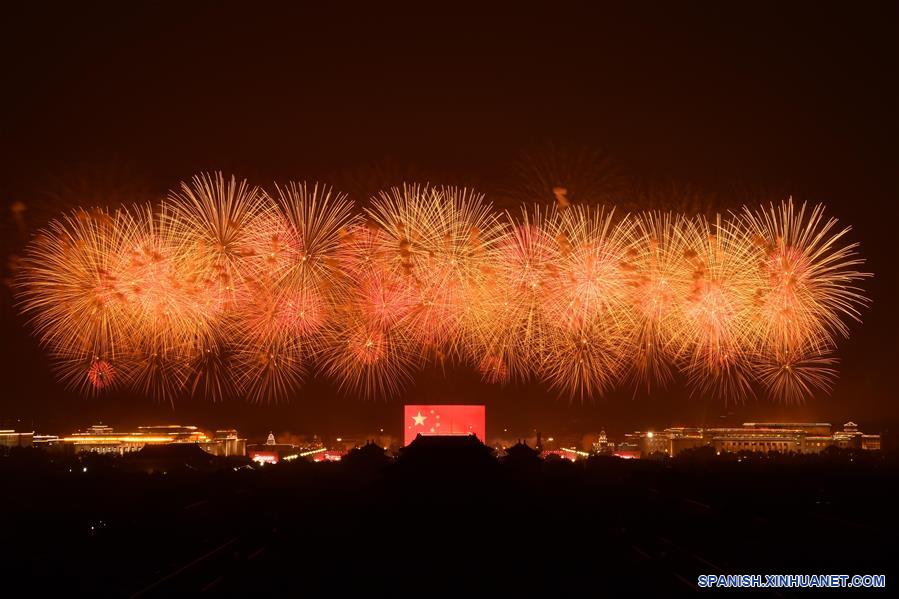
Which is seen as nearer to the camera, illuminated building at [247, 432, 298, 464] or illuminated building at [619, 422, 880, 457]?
illuminated building at [247, 432, 298, 464]

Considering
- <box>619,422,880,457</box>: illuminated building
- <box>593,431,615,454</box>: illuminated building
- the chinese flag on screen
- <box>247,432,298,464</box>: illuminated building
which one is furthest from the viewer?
<box>619,422,880,457</box>: illuminated building

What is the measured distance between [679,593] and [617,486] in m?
17.9

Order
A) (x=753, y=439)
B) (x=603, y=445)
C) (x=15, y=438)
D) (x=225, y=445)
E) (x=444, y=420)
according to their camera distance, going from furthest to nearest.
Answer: (x=753, y=439)
(x=603, y=445)
(x=225, y=445)
(x=15, y=438)
(x=444, y=420)

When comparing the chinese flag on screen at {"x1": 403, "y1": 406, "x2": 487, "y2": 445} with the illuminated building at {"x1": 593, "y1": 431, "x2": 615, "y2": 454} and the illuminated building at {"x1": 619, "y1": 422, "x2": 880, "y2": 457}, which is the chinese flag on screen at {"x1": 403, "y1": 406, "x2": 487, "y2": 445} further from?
the illuminated building at {"x1": 619, "y1": 422, "x2": 880, "y2": 457}

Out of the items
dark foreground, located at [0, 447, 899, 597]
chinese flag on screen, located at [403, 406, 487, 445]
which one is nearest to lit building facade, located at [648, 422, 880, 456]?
chinese flag on screen, located at [403, 406, 487, 445]

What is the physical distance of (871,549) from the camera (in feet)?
58.5

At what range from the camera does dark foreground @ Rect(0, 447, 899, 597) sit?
14.9 meters

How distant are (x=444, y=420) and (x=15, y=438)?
101 feet

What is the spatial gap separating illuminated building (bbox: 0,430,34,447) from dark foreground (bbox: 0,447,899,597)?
88.7 ft

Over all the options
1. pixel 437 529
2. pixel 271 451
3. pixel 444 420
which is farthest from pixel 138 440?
pixel 437 529

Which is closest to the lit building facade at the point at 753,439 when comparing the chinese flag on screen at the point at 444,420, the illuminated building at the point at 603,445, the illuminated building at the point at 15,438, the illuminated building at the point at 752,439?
the illuminated building at the point at 752,439

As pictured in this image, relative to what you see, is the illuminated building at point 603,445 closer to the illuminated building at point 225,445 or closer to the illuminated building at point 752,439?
the illuminated building at point 752,439

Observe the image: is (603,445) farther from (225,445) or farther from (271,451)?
(225,445)

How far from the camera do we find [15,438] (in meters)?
61.6
